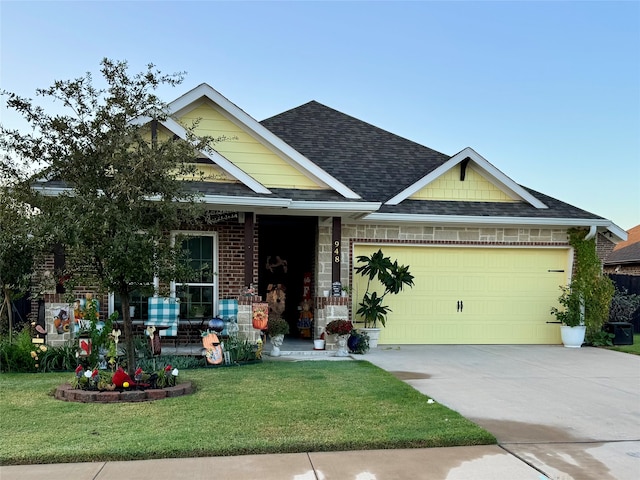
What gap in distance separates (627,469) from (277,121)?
514 inches

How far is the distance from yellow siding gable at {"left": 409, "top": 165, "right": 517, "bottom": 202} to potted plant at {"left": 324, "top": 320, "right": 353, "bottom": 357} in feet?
13.2

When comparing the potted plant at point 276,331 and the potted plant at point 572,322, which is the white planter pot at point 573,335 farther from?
the potted plant at point 276,331

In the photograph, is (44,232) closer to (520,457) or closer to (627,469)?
(520,457)

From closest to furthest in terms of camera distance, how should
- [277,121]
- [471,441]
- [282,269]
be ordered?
[471,441]
[282,269]
[277,121]

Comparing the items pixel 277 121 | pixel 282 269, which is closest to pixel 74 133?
pixel 282 269

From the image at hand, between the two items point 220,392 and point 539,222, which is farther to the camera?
point 539,222

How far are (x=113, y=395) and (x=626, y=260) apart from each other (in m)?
21.7

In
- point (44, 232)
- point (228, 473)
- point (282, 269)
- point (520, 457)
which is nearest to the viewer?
point (228, 473)

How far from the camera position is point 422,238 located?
1351cm

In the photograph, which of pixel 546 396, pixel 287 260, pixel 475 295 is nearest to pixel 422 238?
pixel 475 295

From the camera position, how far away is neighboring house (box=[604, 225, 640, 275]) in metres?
23.2

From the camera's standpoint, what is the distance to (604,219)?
13586 millimetres

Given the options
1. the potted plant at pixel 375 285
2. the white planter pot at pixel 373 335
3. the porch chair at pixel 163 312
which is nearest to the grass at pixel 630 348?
the potted plant at pixel 375 285

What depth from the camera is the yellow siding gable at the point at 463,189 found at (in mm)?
13867
